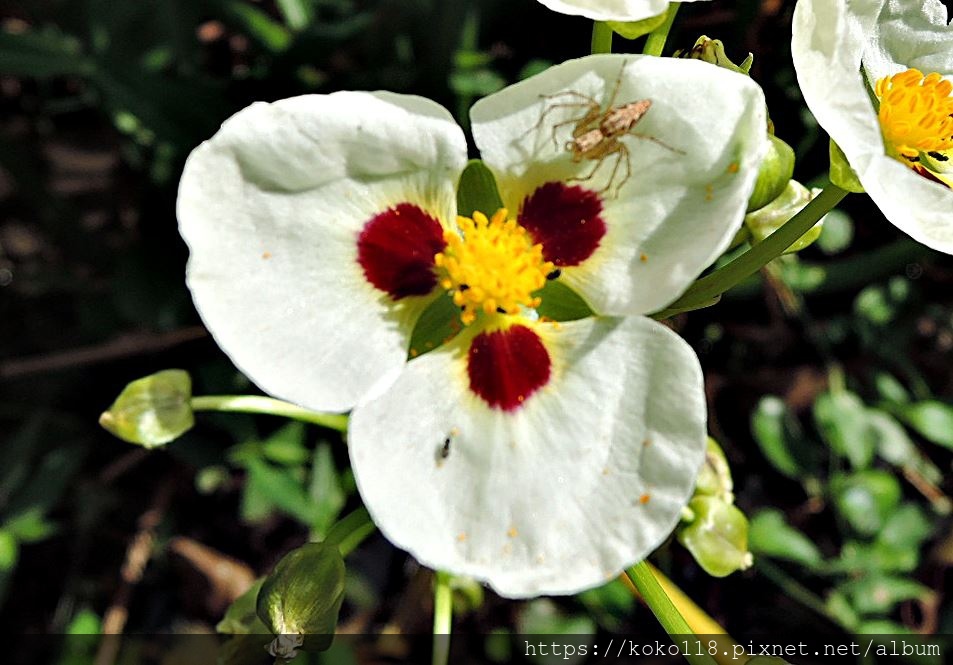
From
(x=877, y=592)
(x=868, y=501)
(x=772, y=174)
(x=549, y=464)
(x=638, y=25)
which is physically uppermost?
(x=638, y=25)

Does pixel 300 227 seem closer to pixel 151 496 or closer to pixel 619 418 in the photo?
pixel 619 418

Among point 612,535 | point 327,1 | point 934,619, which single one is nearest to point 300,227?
point 612,535

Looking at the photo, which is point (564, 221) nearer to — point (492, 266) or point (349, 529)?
point (492, 266)

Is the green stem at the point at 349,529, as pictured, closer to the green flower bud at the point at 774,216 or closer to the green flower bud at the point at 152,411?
the green flower bud at the point at 152,411

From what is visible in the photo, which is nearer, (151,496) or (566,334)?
(566,334)

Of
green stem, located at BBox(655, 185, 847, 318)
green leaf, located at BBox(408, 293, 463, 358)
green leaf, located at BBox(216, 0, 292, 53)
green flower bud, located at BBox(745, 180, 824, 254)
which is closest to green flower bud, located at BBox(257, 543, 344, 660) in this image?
green leaf, located at BBox(408, 293, 463, 358)

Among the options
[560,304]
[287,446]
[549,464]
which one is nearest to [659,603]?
[549,464]
